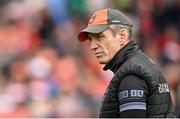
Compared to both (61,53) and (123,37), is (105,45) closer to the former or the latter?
(123,37)

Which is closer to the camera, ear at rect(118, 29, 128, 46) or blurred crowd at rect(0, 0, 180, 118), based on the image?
ear at rect(118, 29, 128, 46)

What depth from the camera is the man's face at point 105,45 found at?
4728 mm

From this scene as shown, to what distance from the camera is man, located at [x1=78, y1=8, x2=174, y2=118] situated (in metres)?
4.52

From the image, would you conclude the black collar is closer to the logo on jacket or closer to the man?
the man

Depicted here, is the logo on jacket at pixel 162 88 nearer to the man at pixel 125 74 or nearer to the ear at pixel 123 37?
the man at pixel 125 74

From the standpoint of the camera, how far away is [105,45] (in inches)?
187

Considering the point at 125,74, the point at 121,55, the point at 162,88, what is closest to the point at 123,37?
the point at 121,55

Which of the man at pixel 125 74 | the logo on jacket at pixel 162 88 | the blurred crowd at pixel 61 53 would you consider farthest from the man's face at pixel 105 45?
the blurred crowd at pixel 61 53

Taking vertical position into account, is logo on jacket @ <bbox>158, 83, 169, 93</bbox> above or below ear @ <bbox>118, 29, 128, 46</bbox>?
below

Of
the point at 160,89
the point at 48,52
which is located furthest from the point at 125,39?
the point at 48,52

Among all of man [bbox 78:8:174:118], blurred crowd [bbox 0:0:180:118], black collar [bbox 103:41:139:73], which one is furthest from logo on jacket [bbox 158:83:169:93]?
blurred crowd [bbox 0:0:180:118]

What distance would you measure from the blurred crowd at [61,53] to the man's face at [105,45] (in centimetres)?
471

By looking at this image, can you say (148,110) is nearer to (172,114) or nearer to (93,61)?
(172,114)

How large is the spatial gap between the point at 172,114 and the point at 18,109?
5.64 meters
